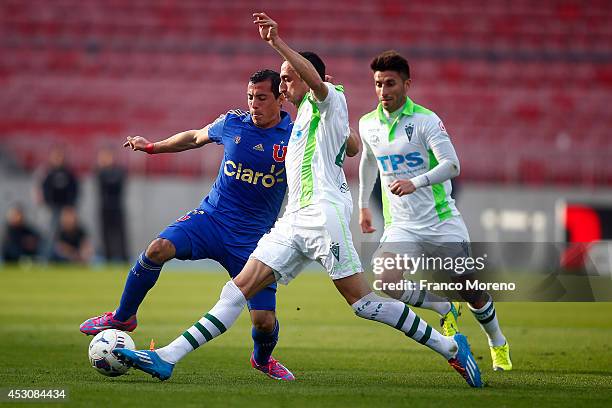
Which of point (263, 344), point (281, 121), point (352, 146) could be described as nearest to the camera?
point (352, 146)

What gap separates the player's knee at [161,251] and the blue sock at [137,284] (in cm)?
6

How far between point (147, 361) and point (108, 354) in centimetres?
35

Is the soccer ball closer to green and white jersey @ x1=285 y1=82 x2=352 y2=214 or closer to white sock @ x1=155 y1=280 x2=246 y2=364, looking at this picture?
white sock @ x1=155 y1=280 x2=246 y2=364

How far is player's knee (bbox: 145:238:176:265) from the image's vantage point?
7.82 metres

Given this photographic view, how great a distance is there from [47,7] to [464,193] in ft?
49.0

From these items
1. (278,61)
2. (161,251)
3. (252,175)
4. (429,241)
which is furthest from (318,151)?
(278,61)

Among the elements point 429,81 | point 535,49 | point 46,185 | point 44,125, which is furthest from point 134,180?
point 535,49

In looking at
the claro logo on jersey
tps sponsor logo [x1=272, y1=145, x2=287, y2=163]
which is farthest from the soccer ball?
tps sponsor logo [x1=272, y1=145, x2=287, y2=163]

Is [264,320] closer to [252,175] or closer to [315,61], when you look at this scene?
[252,175]

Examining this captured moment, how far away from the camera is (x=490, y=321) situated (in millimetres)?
8938

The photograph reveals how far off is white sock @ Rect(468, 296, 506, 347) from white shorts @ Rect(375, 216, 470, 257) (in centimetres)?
47

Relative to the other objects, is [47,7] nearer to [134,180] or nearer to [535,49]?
[134,180]

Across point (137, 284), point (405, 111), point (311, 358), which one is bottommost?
point (311, 358)

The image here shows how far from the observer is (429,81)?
28.7m
